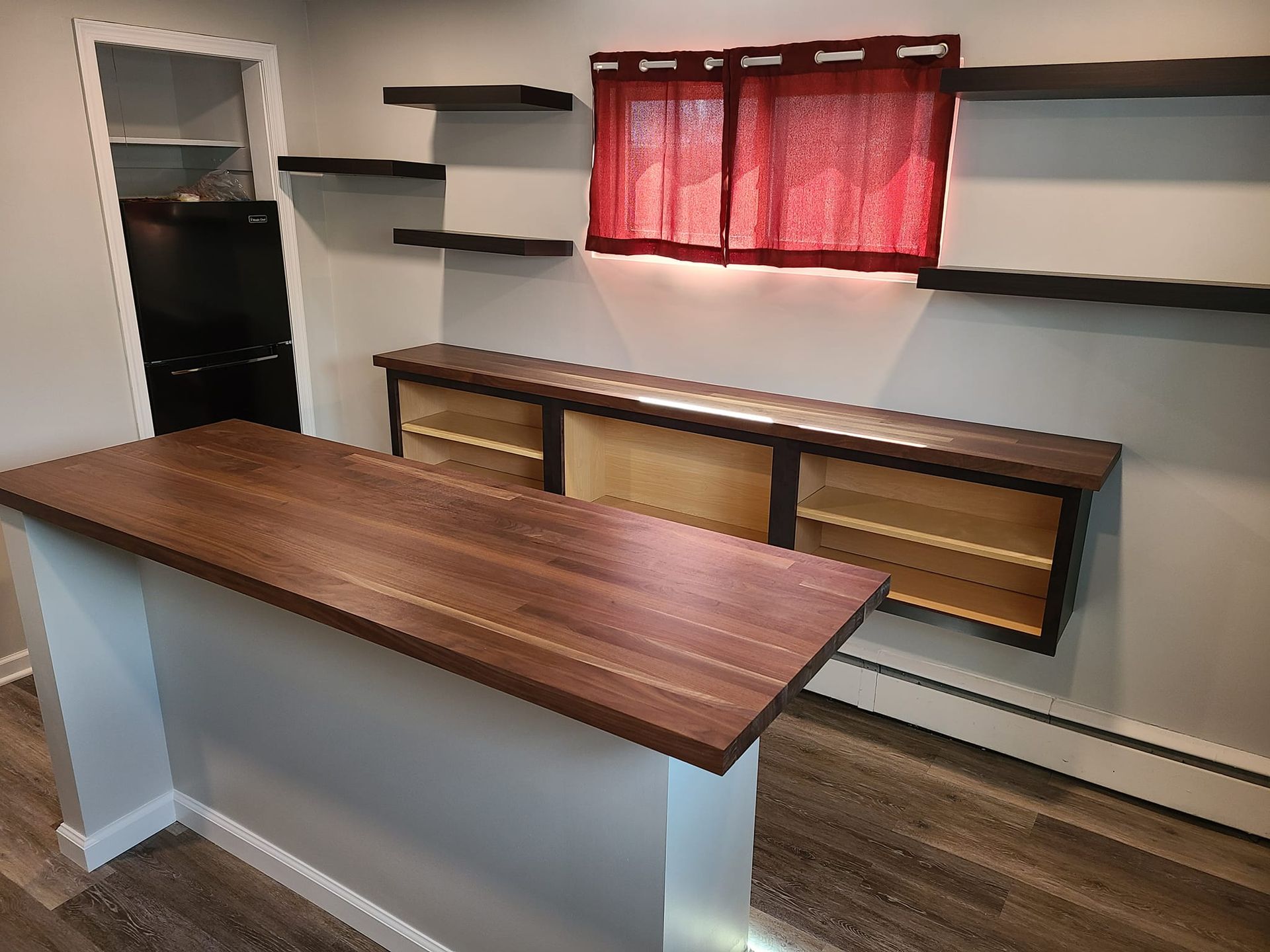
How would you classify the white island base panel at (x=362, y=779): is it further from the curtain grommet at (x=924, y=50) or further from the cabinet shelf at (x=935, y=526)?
the curtain grommet at (x=924, y=50)

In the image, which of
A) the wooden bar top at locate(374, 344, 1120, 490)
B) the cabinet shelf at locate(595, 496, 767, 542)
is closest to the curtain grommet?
the wooden bar top at locate(374, 344, 1120, 490)

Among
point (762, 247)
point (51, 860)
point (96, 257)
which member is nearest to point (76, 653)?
point (51, 860)

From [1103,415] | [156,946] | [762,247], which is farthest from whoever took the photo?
[762,247]

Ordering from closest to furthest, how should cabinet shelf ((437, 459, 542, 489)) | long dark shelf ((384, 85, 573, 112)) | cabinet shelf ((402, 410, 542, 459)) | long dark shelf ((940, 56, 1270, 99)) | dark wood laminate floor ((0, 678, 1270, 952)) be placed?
long dark shelf ((940, 56, 1270, 99)) → dark wood laminate floor ((0, 678, 1270, 952)) → long dark shelf ((384, 85, 573, 112)) → cabinet shelf ((402, 410, 542, 459)) → cabinet shelf ((437, 459, 542, 489))

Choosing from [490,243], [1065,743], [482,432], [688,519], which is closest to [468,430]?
[482,432]

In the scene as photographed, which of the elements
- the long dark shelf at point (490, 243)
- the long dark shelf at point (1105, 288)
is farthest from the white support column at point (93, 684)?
the long dark shelf at point (1105, 288)

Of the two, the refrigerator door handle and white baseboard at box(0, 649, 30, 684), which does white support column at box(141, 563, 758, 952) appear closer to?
white baseboard at box(0, 649, 30, 684)

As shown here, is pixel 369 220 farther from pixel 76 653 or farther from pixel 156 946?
pixel 156 946

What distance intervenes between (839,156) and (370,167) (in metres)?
1.87

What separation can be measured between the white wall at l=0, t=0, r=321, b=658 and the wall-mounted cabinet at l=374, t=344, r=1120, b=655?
3.34ft

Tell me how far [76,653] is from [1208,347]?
292 cm

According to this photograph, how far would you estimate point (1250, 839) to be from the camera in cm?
254

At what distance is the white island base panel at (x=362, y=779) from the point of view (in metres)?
1.64

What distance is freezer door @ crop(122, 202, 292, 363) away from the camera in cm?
349
